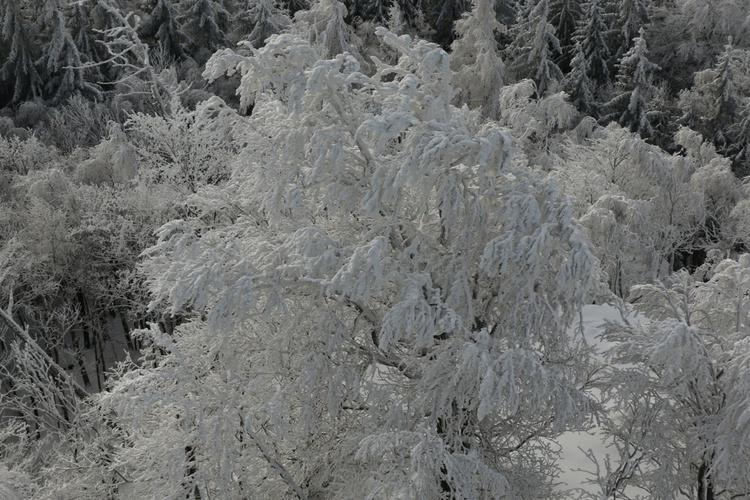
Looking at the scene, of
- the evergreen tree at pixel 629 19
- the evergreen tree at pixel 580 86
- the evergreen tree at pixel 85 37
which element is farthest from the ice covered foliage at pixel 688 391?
the evergreen tree at pixel 85 37

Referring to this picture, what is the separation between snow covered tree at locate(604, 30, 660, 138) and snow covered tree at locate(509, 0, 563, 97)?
280 centimetres

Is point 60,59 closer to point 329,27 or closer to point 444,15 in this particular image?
point 329,27

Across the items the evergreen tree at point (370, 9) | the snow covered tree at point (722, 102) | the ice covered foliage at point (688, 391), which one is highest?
the evergreen tree at point (370, 9)

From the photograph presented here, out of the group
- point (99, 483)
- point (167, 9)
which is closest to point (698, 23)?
point (167, 9)

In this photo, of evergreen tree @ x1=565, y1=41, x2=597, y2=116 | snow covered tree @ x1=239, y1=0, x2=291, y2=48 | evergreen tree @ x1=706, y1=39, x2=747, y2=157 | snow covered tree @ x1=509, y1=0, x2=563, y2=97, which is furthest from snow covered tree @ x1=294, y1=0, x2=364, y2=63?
evergreen tree @ x1=706, y1=39, x2=747, y2=157

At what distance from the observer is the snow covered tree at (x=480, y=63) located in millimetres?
23656

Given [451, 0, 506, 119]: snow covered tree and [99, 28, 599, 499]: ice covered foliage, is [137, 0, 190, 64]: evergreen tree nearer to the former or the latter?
[451, 0, 506, 119]: snow covered tree

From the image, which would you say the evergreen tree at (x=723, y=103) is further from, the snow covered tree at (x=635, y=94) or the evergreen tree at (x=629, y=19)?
the evergreen tree at (x=629, y=19)

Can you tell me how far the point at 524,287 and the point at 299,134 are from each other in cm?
290

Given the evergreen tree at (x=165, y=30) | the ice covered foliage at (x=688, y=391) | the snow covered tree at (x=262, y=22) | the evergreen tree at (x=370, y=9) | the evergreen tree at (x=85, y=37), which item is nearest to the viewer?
the ice covered foliage at (x=688, y=391)

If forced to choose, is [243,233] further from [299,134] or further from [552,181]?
[552,181]

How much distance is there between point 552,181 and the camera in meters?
6.58

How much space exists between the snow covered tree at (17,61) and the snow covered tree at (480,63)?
21.1 meters

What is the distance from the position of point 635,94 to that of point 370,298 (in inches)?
943
